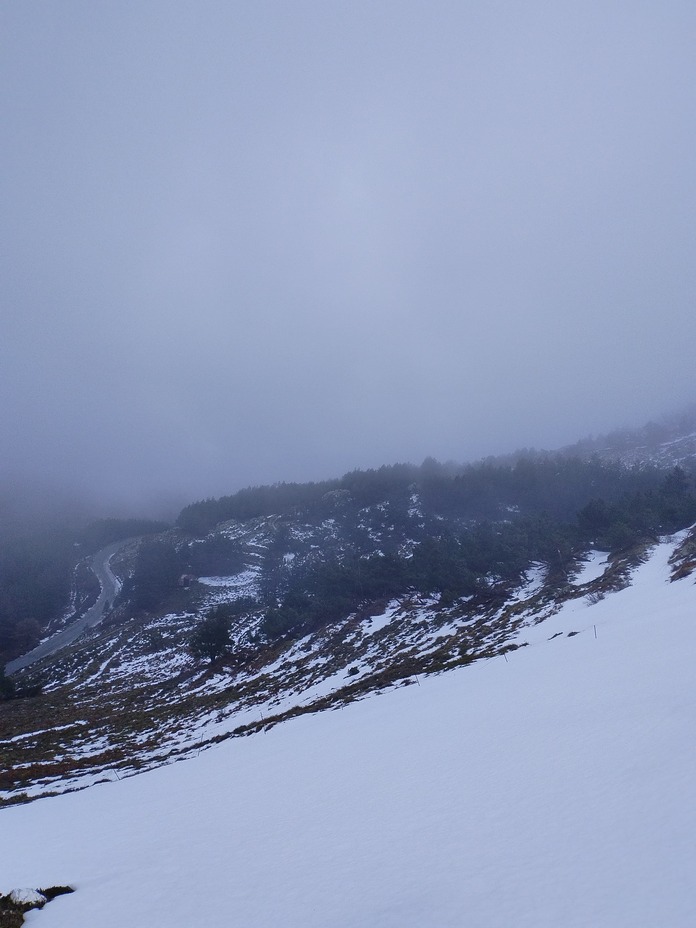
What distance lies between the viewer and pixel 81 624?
8006 cm

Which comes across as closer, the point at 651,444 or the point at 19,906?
the point at 19,906

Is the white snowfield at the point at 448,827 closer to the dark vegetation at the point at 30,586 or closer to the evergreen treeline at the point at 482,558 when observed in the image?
the evergreen treeline at the point at 482,558

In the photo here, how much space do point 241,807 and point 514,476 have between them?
92139 millimetres

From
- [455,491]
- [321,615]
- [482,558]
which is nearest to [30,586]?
[321,615]

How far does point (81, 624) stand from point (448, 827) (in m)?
92.5

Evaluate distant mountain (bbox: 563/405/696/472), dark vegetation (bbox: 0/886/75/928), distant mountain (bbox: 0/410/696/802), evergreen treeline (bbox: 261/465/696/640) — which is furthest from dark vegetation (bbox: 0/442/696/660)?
dark vegetation (bbox: 0/886/75/928)

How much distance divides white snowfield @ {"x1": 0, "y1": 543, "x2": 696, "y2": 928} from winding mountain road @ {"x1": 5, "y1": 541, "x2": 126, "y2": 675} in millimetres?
69980

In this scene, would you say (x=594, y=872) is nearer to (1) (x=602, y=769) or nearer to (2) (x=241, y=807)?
(1) (x=602, y=769)

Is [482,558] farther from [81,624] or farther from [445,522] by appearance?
[81,624]

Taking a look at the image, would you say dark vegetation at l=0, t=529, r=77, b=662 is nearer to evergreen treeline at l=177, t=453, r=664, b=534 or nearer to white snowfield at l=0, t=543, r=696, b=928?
evergreen treeline at l=177, t=453, r=664, b=534

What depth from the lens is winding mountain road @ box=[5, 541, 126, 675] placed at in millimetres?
66500

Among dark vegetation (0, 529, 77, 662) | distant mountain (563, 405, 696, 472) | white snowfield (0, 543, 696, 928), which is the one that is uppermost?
dark vegetation (0, 529, 77, 662)

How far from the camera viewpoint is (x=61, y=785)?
719 inches

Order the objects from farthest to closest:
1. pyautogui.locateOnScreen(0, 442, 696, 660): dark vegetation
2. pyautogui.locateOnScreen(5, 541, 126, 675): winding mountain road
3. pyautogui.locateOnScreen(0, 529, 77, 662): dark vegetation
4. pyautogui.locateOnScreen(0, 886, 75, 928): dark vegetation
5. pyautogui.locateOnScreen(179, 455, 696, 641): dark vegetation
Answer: pyautogui.locateOnScreen(0, 529, 77, 662): dark vegetation, pyautogui.locateOnScreen(5, 541, 126, 675): winding mountain road, pyautogui.locateOnScreen(0, 442, 696, 660): dark vegetation, pyautogui.locateOnScreen(179, 455, 696, 641): dark vegetation, pyautogui.locateOnScreen(0, 886, 75, 928): dark vegetation
